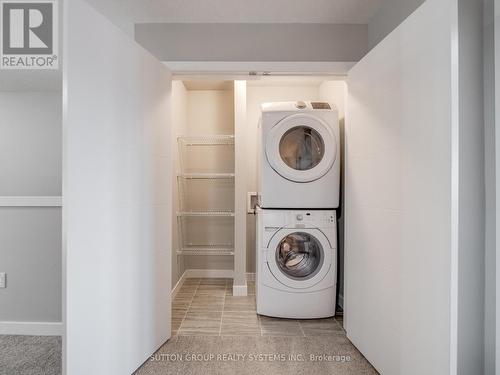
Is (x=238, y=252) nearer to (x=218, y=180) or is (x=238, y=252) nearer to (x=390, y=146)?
(x=218, y=180)

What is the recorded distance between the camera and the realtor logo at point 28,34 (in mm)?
2027

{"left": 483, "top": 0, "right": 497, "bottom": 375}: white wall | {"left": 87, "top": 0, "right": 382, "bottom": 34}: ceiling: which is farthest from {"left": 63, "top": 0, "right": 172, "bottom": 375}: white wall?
{"left": 483, "top": 0, "right": 497, "bottom": 375}: white wall

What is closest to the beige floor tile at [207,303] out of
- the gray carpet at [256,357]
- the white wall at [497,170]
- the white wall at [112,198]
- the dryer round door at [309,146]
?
the gray carpet at [256,357]

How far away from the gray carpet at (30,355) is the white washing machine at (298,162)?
6.03 feet

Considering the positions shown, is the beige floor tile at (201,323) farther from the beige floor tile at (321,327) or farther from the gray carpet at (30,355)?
the gray carpet at (30,355)

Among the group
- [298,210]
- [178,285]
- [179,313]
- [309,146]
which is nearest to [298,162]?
[309,146]

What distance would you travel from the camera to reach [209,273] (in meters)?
3.81

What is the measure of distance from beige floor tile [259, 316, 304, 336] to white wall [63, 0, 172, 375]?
31.5 inches

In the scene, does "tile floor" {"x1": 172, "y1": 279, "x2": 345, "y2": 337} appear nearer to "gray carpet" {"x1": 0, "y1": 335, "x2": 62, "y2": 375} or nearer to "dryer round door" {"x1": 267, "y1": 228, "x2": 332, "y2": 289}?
"dryer round door" {"x1": 267, "y1": 228, "x2": 332, "y2": 289}

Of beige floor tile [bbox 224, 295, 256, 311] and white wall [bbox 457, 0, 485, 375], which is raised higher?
white wall [bbox 457, 0, 485, 375]

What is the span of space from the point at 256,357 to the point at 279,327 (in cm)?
49

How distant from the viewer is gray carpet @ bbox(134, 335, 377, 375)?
189 cm

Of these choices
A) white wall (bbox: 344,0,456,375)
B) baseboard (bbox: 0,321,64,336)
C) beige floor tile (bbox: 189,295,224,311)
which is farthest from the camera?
beige floor tile (bbox: 189,295,224,311)

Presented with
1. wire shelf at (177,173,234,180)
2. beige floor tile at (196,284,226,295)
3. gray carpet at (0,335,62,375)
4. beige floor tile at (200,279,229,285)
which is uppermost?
wire shelf at (177,173,234,180)
